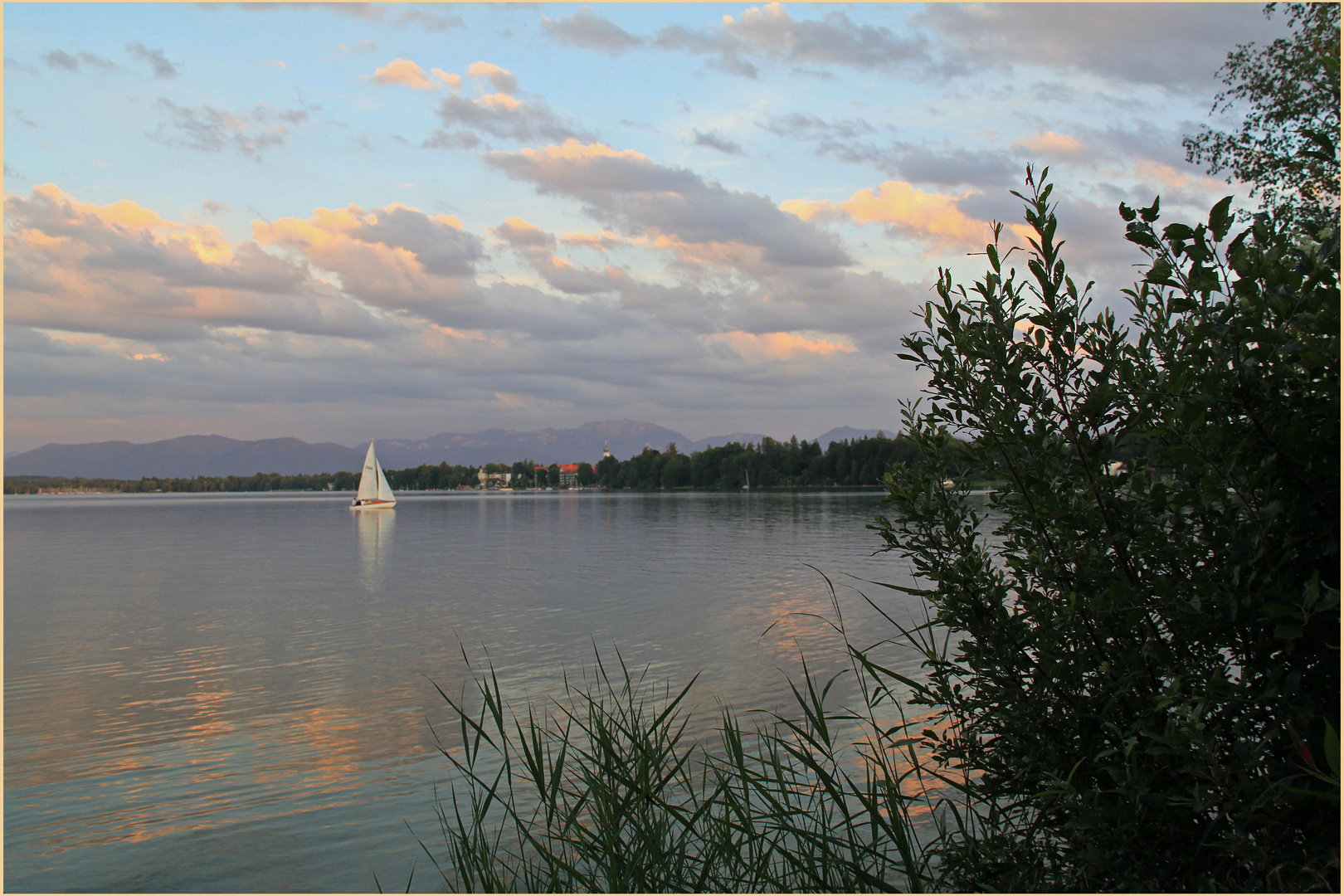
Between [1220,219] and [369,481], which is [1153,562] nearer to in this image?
[1220,219]

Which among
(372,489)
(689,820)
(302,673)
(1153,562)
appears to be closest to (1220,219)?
(1153,562)

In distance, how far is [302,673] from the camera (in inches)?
616

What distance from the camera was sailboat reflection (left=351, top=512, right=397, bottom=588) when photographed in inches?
1271

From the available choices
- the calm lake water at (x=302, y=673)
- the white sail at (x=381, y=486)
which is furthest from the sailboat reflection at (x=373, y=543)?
the white sail at (x=381, y=486)

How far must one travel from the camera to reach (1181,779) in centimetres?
365

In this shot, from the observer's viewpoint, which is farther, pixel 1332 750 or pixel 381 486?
pixel 381 486

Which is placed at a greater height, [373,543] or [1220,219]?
[1220,219]

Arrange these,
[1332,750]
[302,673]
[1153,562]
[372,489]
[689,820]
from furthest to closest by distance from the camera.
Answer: [372,489], [302,673], [689,820], [1153,562], [1332,750]

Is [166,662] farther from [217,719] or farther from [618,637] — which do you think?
[618,637]

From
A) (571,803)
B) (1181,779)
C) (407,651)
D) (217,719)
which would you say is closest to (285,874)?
(571,803)

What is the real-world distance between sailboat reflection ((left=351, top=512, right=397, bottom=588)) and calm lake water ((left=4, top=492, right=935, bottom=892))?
0.41m

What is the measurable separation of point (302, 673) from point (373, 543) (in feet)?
111

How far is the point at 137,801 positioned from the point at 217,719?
3.23 m

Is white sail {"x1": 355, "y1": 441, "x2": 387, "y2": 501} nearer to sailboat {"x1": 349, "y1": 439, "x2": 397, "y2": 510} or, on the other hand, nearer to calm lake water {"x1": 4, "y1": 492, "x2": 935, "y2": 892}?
sailboat {"x1": 349, "y1": 439, "x2": 397, "y2": 510}
